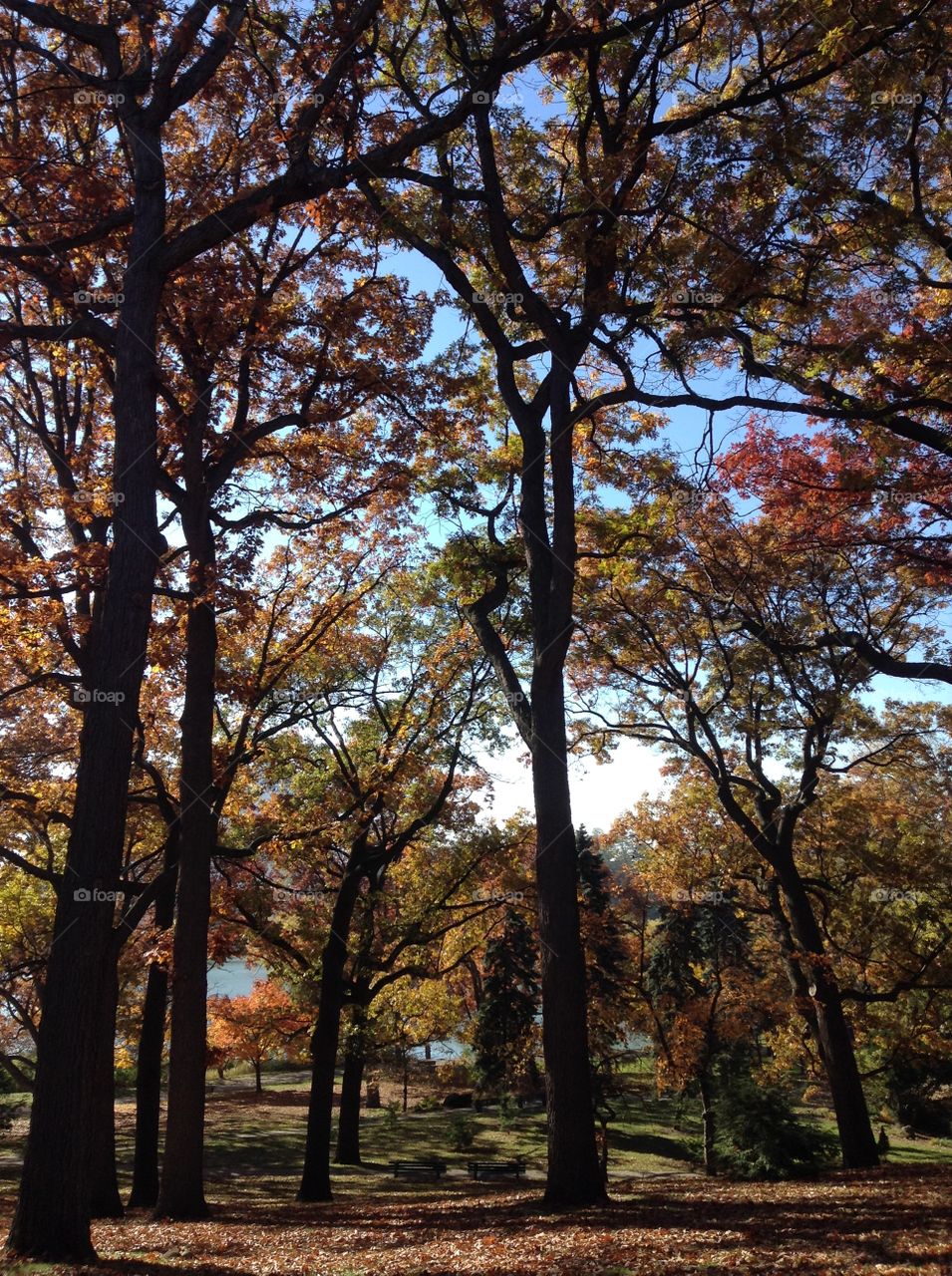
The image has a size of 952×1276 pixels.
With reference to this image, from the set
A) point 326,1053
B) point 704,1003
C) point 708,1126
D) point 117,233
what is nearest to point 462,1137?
point 708,1126

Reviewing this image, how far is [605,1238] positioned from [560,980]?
2.41 meters

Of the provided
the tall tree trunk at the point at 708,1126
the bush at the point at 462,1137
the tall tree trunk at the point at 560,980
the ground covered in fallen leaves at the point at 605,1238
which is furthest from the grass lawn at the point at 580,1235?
the bush at the point at 462,1137

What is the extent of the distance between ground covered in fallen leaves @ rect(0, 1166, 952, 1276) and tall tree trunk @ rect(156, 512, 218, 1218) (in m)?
0.64

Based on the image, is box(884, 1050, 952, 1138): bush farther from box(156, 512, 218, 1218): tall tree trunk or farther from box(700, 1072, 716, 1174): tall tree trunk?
box(156, 512, 218, 1218): tall tree trunk

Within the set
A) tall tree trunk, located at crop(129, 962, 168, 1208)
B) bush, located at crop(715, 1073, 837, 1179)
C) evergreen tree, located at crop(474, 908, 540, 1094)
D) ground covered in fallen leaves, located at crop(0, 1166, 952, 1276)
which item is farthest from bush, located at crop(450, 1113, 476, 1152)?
ground covered in fallen leaves, located at crop(0, 1166, 952, 1276)

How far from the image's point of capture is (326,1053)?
16266mm

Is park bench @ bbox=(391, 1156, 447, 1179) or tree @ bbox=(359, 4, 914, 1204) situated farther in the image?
park bench @ bbox=(391, 1156, 447, 1179)

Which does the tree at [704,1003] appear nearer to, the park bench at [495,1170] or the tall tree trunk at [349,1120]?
the park bench at [495,1170]

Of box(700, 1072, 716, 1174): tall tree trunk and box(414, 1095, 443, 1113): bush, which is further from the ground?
box(700, 1072, 716, 1174): tall tree trunk

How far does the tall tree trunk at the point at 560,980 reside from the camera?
8273mm

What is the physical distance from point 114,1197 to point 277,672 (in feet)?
26.0

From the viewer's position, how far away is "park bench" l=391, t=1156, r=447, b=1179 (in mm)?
21156

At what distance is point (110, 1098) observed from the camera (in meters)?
12.7

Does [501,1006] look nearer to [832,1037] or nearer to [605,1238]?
[832,1037]
